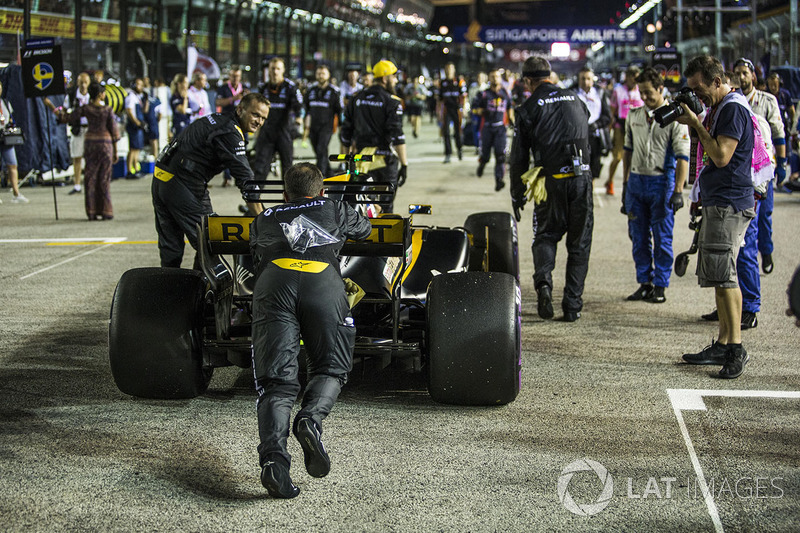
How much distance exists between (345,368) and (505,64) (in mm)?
102726

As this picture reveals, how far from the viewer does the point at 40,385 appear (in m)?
5.58

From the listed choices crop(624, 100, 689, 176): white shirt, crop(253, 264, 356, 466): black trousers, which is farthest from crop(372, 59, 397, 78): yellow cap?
crop(253, 264, 356, 466): black trousers

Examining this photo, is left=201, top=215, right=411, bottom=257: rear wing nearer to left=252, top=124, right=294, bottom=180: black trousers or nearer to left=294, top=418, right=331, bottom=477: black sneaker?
left=294, top=418, right=331, bottom=477: black sneaker

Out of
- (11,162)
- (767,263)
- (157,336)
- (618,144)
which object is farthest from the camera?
(618,144)

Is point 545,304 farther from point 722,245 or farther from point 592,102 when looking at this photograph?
point 592,102

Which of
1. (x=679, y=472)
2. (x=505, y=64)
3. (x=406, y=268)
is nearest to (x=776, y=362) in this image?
(x=679, y=472)

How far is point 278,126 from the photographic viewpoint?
41.4 ft

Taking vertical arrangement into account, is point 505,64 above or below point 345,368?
above

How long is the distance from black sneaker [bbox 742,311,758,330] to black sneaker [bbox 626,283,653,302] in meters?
1.05

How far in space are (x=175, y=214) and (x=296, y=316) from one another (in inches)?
114

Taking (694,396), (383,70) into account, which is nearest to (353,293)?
(694,396)

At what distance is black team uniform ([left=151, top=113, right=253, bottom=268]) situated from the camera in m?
6.50

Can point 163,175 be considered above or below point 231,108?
below

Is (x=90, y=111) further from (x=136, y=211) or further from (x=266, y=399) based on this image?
(x=266, y=399)
